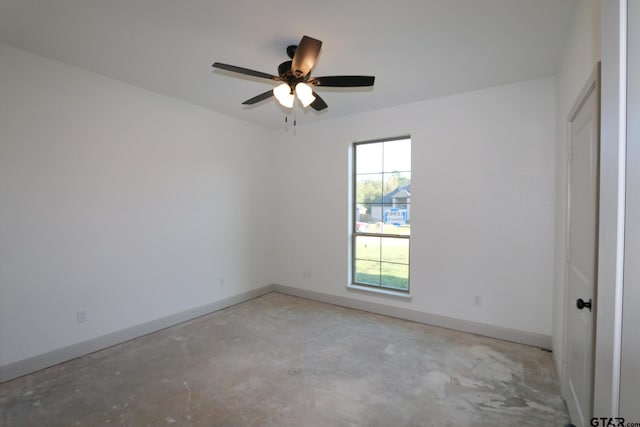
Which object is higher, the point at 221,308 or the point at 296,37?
the point at 296,37

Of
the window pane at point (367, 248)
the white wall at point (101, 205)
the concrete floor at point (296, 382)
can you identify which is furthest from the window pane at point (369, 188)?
the white wall at point (101, 205)

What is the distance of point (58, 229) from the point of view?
2.73 m

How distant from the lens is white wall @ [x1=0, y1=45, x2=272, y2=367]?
2.51 meters

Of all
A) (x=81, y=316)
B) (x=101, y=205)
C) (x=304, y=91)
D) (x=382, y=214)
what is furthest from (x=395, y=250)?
(x=81, y=316)

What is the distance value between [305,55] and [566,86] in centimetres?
224

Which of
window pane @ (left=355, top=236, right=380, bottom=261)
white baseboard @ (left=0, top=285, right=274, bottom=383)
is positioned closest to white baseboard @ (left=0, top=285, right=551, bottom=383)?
white baseboard @ (left=0, top=285, right=274, bottom=383)

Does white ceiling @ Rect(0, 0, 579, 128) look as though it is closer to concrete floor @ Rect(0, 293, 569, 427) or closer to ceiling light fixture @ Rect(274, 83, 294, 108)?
ceiling light fixture @ Rect(274, 83, 294, 108)

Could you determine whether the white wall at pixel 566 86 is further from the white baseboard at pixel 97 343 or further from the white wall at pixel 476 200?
the white baseboard at pixel 97 343

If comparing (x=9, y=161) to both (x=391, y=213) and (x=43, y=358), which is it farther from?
(x=391, y=213)

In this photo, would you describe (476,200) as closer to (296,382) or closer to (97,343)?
(296,382)

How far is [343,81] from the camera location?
2.20m

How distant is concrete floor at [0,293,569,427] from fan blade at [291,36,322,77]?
2506 mm

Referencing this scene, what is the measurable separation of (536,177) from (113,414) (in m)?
4.34

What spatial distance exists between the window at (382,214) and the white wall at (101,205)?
1971 mm
